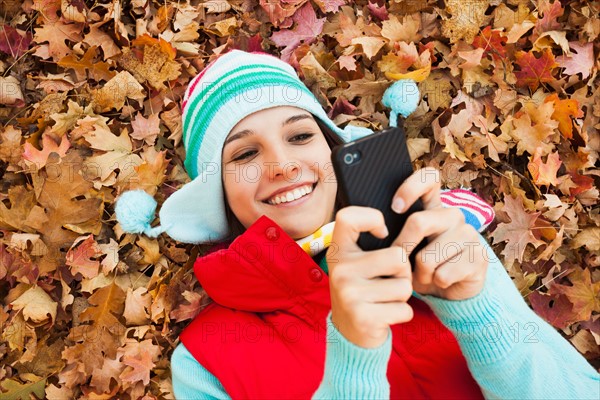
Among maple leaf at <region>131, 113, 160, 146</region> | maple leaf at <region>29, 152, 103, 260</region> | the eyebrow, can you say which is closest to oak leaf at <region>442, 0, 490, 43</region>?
the eyebrow

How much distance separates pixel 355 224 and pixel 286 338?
2.39 ft

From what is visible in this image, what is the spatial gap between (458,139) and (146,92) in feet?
4.35

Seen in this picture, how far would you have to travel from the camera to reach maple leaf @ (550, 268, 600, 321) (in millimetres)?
2121

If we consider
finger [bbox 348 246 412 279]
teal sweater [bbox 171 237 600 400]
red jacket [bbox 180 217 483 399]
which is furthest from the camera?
red jacket [bbox 180 217 483 399]

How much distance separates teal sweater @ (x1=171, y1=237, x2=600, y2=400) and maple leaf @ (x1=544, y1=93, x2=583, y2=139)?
3.04 feet

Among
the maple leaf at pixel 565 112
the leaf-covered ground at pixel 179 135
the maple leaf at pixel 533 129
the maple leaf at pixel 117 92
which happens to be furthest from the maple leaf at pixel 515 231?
the maple leaf at pixel 117 92

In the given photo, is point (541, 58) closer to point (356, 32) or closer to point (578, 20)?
point (578, 20)

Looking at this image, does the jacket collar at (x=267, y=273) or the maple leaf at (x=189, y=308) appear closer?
the jacket collar at (x=267, y=273)

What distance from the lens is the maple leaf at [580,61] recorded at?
2.23m

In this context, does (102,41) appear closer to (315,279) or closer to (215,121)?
(215,121)

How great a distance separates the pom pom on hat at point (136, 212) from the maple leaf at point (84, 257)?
17cm

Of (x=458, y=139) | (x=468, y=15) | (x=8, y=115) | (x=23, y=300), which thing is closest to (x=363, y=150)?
(x=458, y=139)

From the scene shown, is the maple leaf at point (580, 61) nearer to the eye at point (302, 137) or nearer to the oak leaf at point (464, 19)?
the oak leaf at point (464, 19)

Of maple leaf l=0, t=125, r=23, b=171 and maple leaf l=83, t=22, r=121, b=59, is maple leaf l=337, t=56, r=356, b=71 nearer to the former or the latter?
maple leaf l=83, t=22, r=121, b=59
